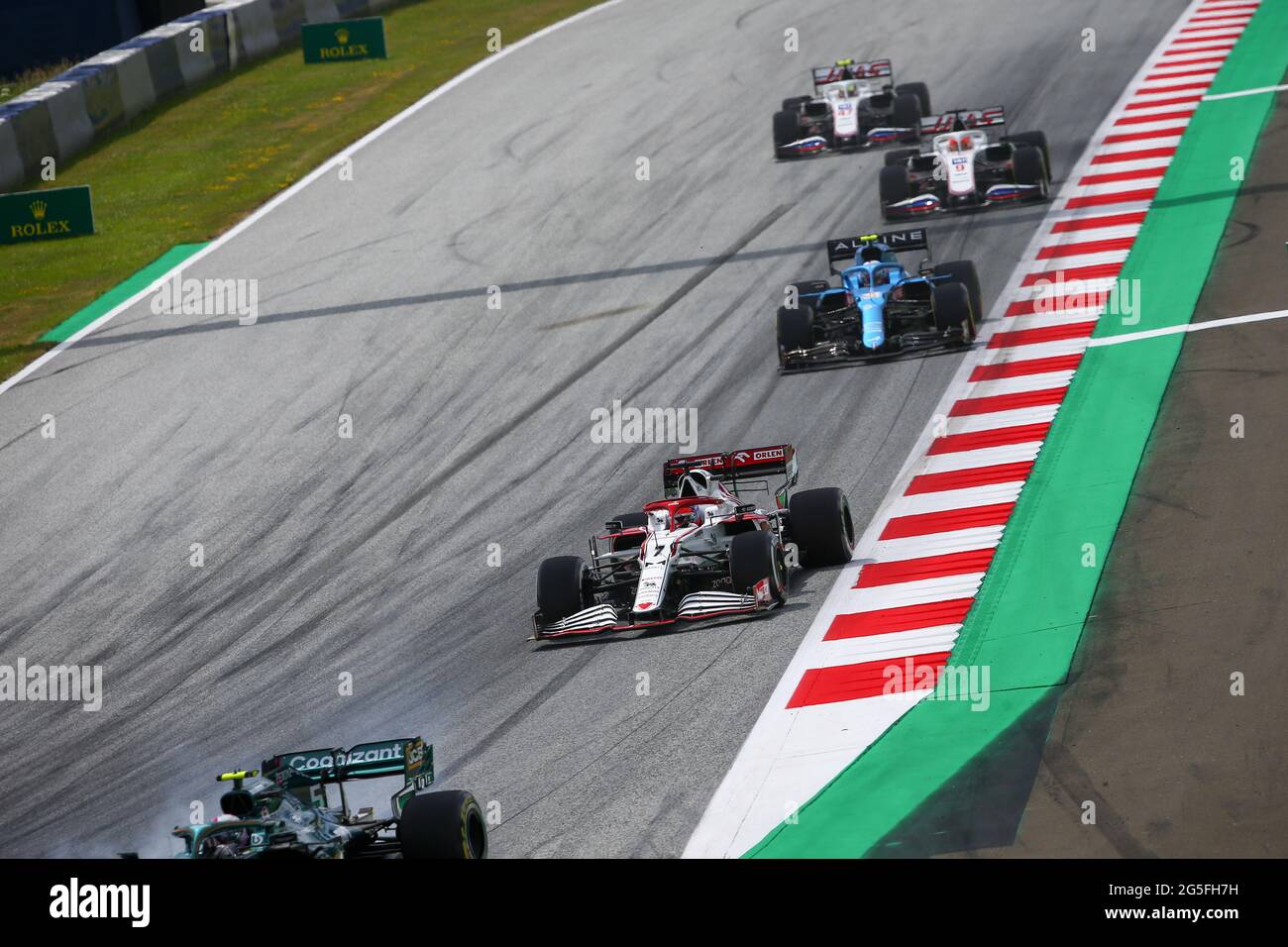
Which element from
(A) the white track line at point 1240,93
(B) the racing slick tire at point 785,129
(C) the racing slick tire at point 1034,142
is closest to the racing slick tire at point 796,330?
(C) the racing slick tire at point 1034,142

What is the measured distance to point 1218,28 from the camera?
31250mm

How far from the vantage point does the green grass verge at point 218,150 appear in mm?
24688

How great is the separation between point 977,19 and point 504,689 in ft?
81.2

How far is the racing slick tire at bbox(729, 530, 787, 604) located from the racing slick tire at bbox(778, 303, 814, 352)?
20.8 ft

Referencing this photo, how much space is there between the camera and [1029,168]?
22.9 metres

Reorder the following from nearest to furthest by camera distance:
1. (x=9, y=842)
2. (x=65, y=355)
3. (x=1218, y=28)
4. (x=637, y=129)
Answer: (x=9, y=842) → (x=65, y=355) → (x=637, y=129) → (x=1218, y=28)

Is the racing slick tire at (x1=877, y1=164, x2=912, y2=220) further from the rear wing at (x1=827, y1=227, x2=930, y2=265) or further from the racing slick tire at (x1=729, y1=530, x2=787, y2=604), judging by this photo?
the racing slick tire at (x1=729, y1=530, x2=787, y2=604)

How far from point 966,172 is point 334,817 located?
16.1 m

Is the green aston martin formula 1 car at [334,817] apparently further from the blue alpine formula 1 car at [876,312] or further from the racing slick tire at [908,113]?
the racing slick tire at [908,113]

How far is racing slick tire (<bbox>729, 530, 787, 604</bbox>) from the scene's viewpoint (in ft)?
40.9

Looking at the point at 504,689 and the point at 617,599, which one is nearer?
the point at 504,689

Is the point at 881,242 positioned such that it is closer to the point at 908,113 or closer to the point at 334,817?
the point at 908,113
